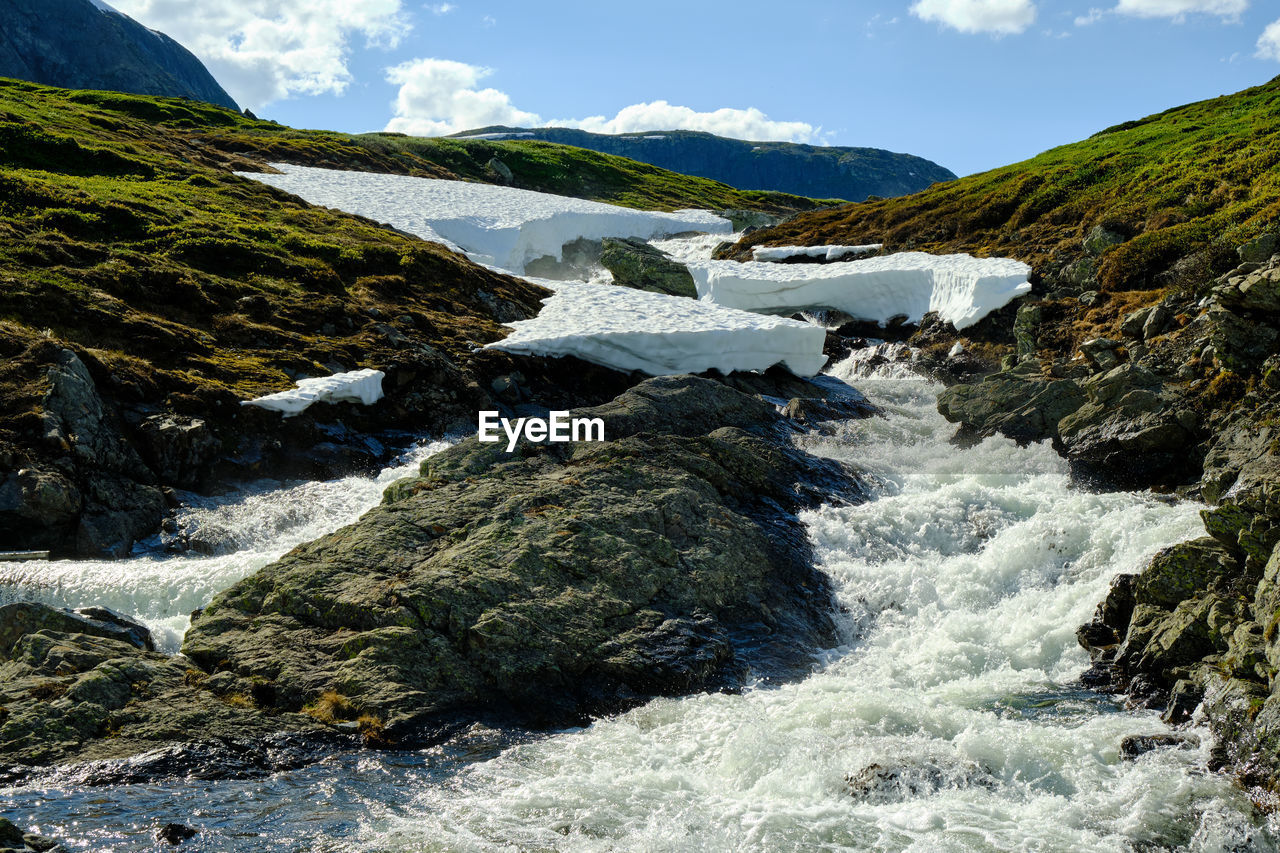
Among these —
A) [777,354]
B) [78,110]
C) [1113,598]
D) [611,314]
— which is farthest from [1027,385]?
[78,110]

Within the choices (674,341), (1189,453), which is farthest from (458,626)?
(674,341)

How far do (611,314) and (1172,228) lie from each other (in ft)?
74.8

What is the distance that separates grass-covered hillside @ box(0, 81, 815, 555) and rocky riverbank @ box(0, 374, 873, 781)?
6565 millimetres

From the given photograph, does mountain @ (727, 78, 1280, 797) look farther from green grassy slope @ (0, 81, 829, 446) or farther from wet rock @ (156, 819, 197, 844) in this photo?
green grassy slope @ (0, 81, 829, 446)

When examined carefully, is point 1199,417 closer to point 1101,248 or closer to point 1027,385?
point 1027,385

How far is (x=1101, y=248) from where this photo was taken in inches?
1463

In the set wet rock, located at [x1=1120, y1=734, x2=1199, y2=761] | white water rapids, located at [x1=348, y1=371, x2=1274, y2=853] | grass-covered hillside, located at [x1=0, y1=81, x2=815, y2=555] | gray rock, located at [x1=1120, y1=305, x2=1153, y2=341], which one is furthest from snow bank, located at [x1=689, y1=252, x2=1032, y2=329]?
wet rock, located at [x1=1120, y1=734, x2=1199, y2=761]

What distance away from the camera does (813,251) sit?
51125mm

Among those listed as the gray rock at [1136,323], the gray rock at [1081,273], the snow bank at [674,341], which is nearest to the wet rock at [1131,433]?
the gray rock at [1136,323]

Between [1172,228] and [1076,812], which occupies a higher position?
[1172,228]

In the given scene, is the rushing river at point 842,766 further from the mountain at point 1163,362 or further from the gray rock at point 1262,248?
the gray rock at point 1262,248

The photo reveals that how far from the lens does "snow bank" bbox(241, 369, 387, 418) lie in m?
25.4

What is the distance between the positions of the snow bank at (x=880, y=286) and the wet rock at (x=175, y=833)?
3376 cm

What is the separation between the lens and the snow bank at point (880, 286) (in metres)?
37.4
